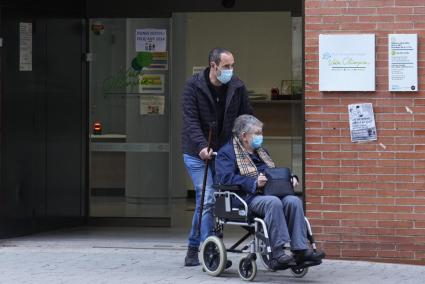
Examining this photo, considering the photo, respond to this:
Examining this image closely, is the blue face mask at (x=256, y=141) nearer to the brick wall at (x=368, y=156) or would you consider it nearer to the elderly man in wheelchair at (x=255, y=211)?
the elderly man in wheelchair at (x=255, y=211)

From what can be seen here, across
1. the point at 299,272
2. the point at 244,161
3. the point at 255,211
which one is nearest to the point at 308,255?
the point at 299,272

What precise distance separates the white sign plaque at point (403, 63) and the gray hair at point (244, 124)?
151 cm

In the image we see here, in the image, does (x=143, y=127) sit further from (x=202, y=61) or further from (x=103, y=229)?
(x=202, y=61)

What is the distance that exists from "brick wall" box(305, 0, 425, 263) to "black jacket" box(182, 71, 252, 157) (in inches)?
33.2

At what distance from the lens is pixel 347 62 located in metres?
8.95

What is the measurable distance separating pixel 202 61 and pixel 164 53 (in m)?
2.20

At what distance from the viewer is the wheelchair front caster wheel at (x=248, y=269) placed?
25.9ft

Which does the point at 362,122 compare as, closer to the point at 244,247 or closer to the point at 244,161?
the point at 244,161

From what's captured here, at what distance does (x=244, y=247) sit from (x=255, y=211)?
0.44 metres

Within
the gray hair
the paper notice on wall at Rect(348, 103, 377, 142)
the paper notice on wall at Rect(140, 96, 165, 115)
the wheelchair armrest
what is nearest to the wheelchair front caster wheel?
the wheelchair armrest

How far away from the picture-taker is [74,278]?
323 inches

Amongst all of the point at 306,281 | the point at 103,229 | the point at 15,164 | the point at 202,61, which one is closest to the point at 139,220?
the point at 103,229

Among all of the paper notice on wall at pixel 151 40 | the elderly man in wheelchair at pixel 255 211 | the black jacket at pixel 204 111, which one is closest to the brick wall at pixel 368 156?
the black jacket at pixel 204 111

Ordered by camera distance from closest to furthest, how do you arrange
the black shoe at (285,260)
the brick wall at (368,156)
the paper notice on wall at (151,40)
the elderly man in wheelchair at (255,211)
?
the black shoe at (285,260), the elderly man in wheelchair at (255,211), the brick wall at (368,156), the paper notice on wall at (151,40)
